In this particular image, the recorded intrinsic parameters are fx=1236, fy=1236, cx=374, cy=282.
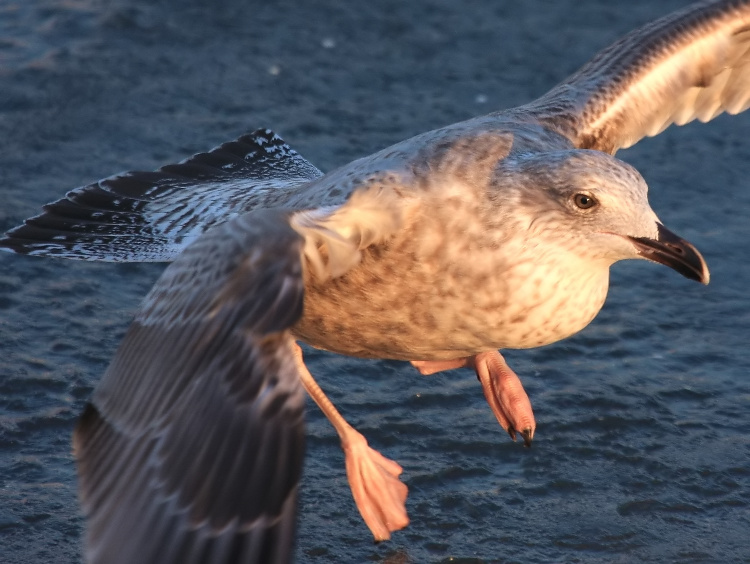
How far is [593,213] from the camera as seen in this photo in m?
4.06

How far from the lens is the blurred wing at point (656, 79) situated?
17.3 feet

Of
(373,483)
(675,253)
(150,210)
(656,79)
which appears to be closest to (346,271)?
(373,483)

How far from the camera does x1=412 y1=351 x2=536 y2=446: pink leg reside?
4.78 metres

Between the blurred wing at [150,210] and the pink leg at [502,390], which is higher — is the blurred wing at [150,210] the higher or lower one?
the higher one

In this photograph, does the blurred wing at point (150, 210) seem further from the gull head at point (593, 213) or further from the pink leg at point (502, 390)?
the gull head at point (593, 213)

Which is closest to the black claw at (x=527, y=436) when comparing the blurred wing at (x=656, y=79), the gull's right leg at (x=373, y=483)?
the gull's right leg at (x=373, y=483)

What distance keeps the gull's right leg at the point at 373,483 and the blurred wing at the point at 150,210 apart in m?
0.97

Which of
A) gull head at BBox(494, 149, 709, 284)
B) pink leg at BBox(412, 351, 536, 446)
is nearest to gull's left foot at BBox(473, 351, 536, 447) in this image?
pink leg at BBox(412, 351, 536, 446)

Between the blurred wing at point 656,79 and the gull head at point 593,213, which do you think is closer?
the gull head at point 593,213

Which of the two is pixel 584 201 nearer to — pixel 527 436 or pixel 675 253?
pixel 675 253

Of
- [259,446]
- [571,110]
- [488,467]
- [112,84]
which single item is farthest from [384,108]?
[259,446]

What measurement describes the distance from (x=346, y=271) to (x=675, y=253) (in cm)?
111

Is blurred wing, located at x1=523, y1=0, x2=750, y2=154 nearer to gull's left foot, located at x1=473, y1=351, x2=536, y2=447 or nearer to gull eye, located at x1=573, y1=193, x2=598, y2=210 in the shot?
gull's left foot, located at x1=473, y1=351, x2=536, y2=447

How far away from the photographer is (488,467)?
486 cm
